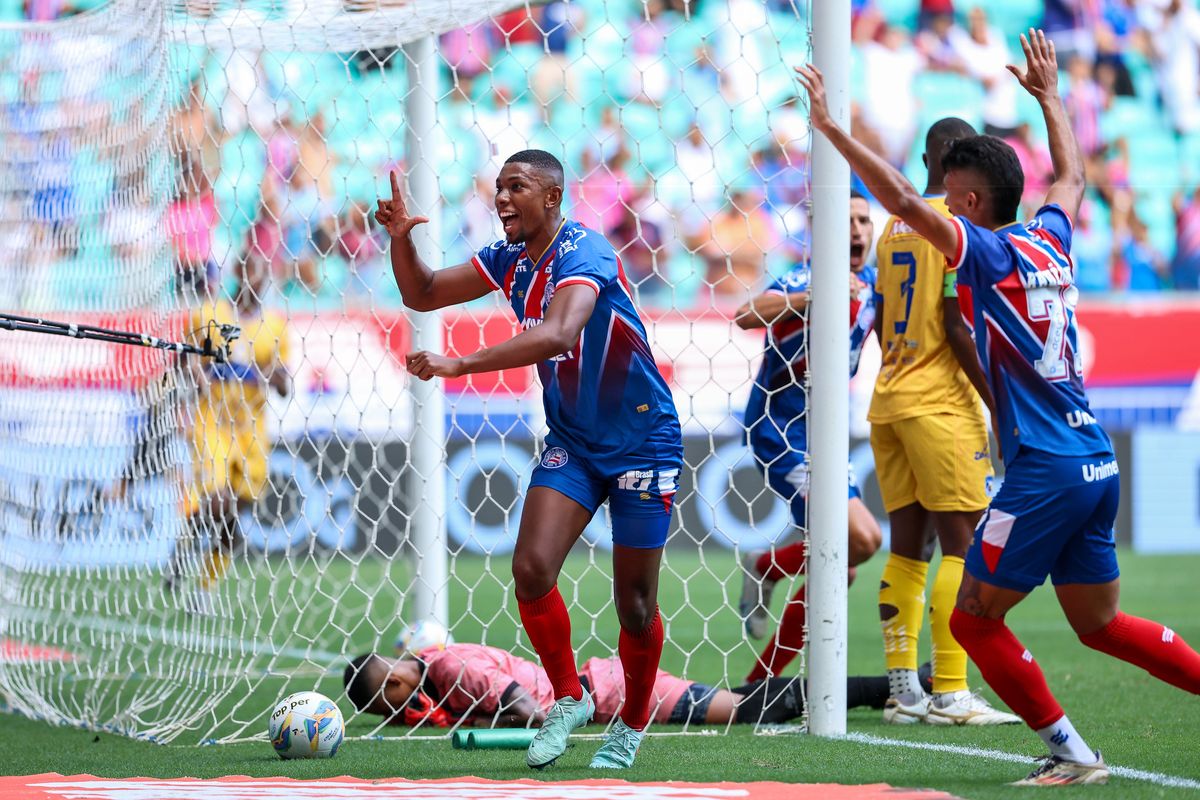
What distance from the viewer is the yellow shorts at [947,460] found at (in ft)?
18.2

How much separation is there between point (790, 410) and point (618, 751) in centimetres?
205

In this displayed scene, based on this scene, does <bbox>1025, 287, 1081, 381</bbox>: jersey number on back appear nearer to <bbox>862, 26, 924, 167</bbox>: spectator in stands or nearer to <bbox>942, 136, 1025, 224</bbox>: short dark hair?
<bbox>942, 136, 1025, 224</bbox>: short dark hair

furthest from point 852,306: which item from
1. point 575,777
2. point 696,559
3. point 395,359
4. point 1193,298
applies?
point 1193,298

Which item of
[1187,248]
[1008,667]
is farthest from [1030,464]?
[1187,248]

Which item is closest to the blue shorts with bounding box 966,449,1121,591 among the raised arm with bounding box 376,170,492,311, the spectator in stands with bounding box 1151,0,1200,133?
the raised arm with bounding box 376,170,492,311

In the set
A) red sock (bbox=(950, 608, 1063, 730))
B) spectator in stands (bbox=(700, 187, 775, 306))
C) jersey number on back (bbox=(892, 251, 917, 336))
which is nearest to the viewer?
red sock (bbox=(950, 608, 1063, 730))

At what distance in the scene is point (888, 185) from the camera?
12.6 ft

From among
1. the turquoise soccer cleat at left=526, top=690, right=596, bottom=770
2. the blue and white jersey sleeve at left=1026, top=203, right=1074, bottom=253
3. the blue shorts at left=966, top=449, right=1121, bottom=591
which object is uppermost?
the blue and white jersey sleeve at left=1026, top=203, right=1074, bottom=253

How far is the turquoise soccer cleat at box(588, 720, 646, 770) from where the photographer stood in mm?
4457

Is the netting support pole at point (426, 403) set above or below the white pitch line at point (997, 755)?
above

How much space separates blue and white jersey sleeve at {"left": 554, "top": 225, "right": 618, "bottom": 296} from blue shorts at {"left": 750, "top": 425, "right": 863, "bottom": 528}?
149 centimetres

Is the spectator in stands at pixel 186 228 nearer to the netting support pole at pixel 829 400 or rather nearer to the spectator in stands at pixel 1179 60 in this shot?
the netting support pole at pixel 829 400

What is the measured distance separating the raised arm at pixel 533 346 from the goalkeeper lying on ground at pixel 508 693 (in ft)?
5.61

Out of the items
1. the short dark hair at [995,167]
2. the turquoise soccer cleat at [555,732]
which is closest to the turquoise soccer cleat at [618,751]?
the turquoise soccer cleat at [555,732]
